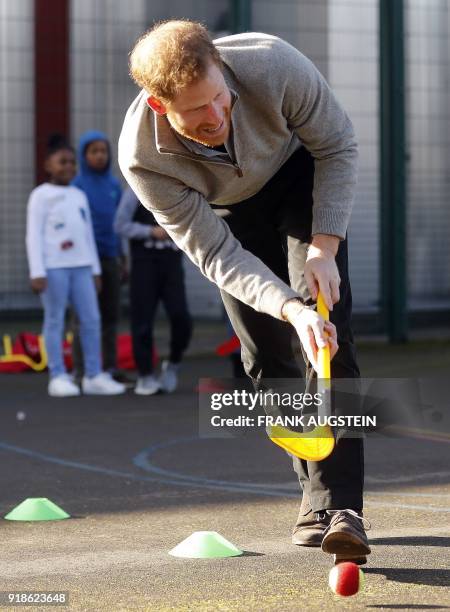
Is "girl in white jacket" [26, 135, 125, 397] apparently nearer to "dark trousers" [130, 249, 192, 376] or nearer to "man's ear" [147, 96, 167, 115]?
"dark trousers" [130, 249, 192, 376]

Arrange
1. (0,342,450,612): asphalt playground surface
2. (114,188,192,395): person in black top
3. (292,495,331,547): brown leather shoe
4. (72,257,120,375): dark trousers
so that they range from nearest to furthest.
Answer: (0,342,450,612): asphalt playground surface < (292,495,331,547): brown leather shoe < (114,188,192,395): person in black top < (72,257,120,375): dark trousers

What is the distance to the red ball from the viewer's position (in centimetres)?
351

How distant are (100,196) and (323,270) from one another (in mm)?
5301

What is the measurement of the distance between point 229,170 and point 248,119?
0.15 m

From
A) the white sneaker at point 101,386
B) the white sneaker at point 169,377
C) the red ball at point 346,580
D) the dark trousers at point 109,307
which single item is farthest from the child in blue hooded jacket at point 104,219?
the red ball at point 346,580

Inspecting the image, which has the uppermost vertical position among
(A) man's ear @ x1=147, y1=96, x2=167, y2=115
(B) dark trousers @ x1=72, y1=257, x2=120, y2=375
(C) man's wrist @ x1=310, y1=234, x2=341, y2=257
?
(A) man's ear @ x1=147, y1=96, x2=167, y2=115

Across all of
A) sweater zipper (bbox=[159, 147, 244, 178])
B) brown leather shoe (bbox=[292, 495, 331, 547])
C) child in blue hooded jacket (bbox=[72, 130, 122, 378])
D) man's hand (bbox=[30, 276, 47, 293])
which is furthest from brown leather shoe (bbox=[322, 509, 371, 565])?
child in blue hooded jacket (bbox=[72, 130, 122, 378])

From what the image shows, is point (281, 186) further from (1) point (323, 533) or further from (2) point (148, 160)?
(1) point (323, 533)

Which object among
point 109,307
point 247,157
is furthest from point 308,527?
point 109,307

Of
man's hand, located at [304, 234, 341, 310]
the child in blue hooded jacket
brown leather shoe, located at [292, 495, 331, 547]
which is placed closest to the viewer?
man's hand, located at [304, 234, 341, 310]

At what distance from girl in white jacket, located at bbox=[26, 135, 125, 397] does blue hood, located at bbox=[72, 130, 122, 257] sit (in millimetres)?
380

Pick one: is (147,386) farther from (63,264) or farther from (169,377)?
(63,264)

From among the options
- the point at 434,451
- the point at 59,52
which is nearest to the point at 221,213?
the point at 434,451

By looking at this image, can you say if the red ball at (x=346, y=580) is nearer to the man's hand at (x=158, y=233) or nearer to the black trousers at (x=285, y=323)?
the black trousers at (x=285, y=323)
